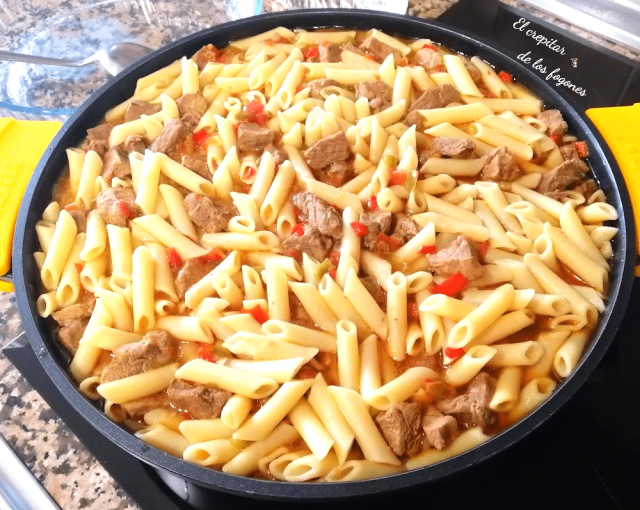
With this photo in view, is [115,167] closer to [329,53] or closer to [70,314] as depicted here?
[70,314]

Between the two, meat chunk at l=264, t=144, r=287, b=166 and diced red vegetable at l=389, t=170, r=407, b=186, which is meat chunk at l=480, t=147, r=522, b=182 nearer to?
diced red vegetable at l=389, t=170, r=407, b=186

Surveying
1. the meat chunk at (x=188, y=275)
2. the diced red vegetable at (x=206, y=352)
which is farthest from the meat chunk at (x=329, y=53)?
the diced red vegetable at (x=206, y=352)

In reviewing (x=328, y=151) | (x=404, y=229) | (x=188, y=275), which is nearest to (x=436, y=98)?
(x=328, y=151)

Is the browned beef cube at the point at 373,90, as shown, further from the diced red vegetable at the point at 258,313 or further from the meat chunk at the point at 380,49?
the diced red vegetable at the point at 258,313

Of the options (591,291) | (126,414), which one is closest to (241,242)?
(126,414)

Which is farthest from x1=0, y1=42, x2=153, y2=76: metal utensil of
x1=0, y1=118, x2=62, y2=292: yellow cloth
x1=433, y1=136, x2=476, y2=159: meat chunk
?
x1=433, y1=136, x2=476, y2=159: meat chunk

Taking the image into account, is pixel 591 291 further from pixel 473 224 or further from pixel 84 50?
pixel 84 50
